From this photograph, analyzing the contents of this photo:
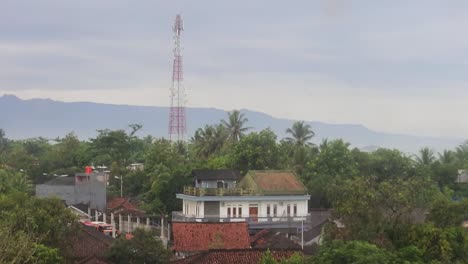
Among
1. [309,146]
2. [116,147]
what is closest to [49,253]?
[309,146]

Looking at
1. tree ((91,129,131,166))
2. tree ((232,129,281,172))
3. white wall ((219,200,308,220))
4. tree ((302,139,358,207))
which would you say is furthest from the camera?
tree ((91,129,131,166))

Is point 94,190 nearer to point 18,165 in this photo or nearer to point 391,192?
point 18,165

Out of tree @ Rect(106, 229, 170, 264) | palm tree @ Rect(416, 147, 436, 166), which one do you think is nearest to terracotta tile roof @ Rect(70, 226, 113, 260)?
tree @ Rect(106, 229, 170, 264)

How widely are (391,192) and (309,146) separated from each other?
46145 millimetres

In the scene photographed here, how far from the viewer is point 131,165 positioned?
100 metres

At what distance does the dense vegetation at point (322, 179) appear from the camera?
3394 cm

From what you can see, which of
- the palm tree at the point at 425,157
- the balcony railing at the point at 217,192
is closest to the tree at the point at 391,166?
the palm tree at the point at 425,157

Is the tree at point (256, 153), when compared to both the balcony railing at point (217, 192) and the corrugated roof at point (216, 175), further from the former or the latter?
the balcony railing at point (217, 192)

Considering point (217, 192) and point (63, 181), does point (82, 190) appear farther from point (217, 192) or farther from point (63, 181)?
point (217, 192)

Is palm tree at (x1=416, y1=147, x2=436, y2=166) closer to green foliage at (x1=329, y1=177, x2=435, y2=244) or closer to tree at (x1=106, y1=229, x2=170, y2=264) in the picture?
green foliage at (x1=329, y1=177, x2=435, y2=244)

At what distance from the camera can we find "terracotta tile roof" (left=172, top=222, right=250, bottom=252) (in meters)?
44.9

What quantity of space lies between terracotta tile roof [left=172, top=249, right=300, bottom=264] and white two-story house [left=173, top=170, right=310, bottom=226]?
62.7 ft

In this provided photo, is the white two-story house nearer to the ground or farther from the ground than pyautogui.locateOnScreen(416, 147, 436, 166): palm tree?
nearer to the ground

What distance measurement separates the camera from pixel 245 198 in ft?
192
